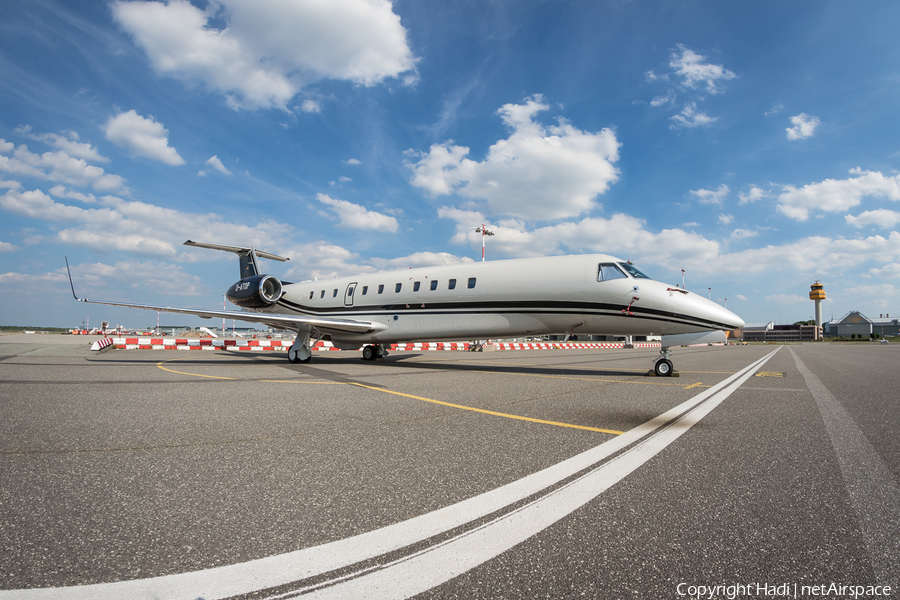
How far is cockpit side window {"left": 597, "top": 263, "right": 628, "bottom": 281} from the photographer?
1039 centimetres

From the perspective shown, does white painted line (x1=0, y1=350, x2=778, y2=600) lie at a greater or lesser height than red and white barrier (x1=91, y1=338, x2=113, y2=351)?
greater

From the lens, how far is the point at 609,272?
10523mm

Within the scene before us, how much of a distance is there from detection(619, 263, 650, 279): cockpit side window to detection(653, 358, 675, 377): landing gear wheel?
85.5 inches

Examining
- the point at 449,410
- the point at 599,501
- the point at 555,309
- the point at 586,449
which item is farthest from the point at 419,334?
the point at 599,501

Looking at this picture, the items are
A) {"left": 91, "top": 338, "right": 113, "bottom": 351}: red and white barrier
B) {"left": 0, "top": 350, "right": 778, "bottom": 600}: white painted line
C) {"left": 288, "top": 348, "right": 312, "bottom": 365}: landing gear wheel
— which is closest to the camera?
{"left": 0, "top": 350, "right": 778, "bottom": 600}: white painted line

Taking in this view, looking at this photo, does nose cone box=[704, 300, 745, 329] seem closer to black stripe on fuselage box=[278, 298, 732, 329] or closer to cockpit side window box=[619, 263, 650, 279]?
black stripe on fuselage box=[278, 298, 732, 329]

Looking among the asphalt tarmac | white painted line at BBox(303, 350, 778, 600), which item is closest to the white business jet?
the asphalt tarmac

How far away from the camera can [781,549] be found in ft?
6.34

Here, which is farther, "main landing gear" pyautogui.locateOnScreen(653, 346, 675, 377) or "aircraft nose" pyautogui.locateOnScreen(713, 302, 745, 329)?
"main landing gear" pyautogui.locateOnScreen(653, 346, 675, 377)

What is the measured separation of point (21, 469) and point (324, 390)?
13.8 ft

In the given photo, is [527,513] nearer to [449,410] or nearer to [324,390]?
[449,410]

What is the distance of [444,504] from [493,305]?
31.3ft

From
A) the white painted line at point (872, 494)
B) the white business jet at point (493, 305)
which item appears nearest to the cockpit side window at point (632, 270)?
the white business jet at point (493, 305)

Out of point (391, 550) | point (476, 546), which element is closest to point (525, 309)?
point (476, 546)
